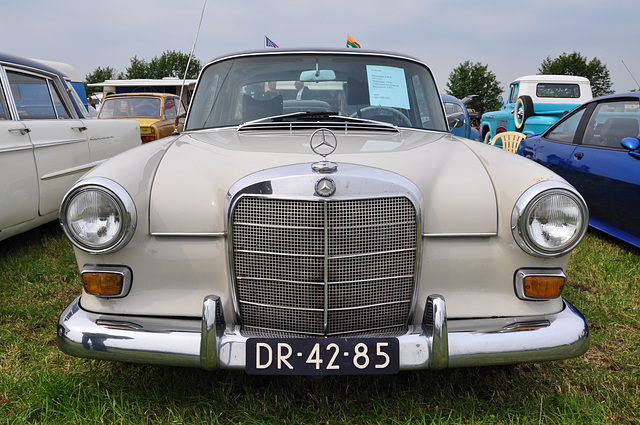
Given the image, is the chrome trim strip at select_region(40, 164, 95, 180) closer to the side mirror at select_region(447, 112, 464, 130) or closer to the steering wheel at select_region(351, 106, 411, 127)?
the steering wheel at select_region(351, 106, 411, 127)

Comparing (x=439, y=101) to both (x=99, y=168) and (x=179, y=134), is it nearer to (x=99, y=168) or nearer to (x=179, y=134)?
(x=179, y=134)

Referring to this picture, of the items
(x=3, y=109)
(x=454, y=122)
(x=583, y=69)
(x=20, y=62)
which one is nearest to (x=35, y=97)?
(x=20, y=62)

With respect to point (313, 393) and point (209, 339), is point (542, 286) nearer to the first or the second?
point (313, 393)

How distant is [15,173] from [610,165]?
448 cm

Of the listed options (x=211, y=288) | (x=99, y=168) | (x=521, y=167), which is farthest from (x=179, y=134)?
(x=521, y=167)

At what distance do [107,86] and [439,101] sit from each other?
74.8 feet

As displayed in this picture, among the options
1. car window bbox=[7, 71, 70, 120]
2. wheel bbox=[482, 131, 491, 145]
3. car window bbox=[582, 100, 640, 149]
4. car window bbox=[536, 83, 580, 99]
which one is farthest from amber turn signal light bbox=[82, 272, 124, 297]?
car window bbox=[536, 83, 580, 99]

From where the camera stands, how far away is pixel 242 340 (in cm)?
177

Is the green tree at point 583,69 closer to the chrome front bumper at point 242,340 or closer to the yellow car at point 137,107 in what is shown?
the yellow car at point 137,107

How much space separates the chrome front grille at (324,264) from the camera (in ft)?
5.94

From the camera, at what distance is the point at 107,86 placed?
22.9 metres

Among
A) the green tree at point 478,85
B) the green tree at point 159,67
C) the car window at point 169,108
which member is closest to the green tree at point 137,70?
the green tree at point 159,67

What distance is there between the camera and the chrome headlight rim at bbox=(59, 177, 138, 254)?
1853 mm

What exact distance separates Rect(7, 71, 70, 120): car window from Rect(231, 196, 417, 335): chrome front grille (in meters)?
3.01
